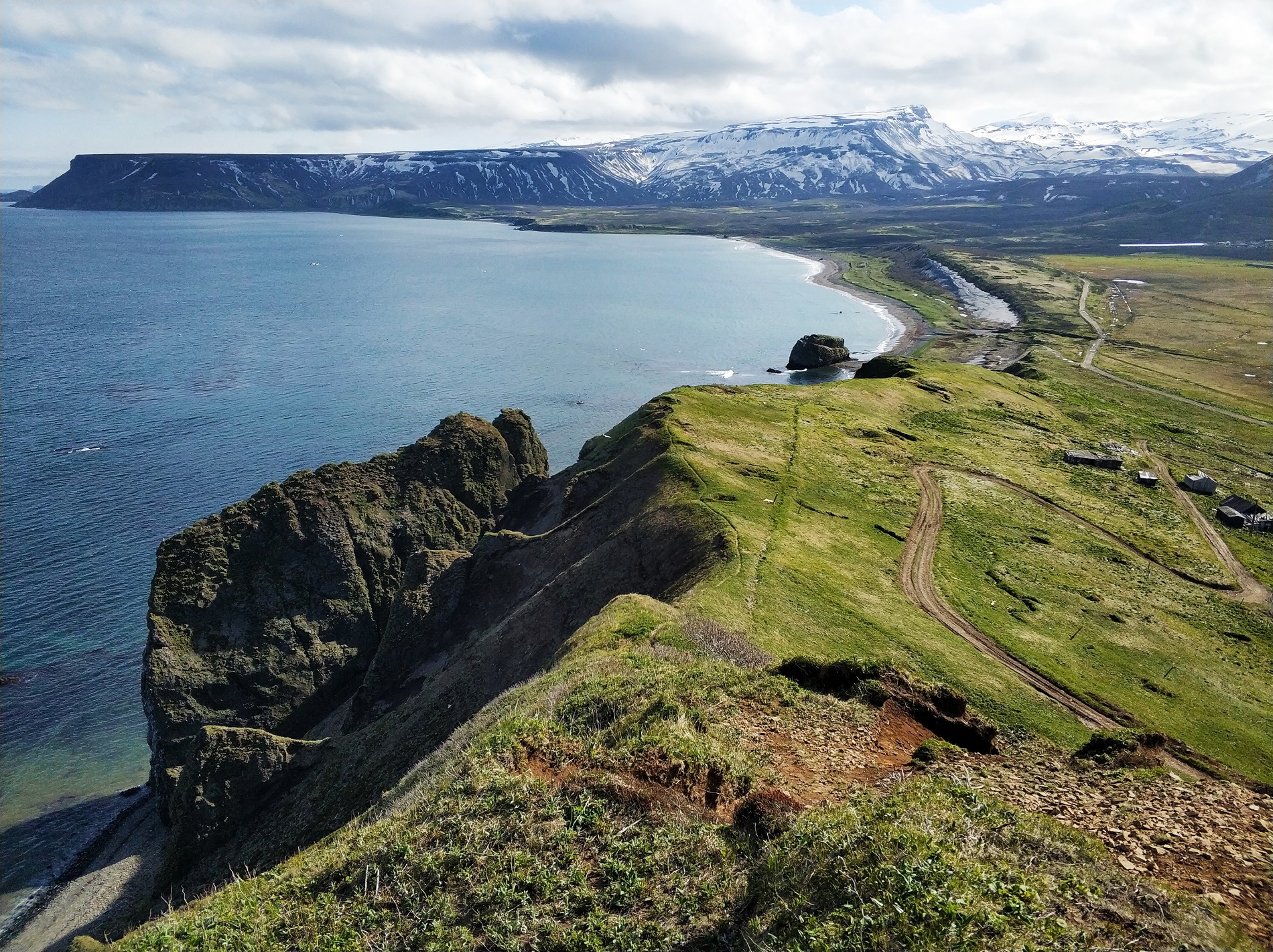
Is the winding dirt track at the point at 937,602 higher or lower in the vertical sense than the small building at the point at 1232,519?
higher

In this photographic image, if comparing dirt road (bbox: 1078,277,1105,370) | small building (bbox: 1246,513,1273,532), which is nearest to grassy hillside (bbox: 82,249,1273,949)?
small building (bbox: 1246,513,1273,532)

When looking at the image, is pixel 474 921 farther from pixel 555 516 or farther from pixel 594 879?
pixel 555 516

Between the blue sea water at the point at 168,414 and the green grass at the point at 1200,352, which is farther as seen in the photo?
the green grass at the point at 1200,352

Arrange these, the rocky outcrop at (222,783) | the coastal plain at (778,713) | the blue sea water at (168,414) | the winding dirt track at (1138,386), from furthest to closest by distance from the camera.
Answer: the winding dirt track at (1138,386) < the blue sea water at (168,414) < the rocky outcrop at (222,783) < the coastal plain at (778,713)

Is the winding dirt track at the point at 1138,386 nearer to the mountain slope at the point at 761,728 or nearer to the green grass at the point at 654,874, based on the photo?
the mountain slope at the point at 761,728

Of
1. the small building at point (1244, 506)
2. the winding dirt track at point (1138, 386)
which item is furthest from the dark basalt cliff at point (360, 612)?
the winding dirt track at point (1138, 386)

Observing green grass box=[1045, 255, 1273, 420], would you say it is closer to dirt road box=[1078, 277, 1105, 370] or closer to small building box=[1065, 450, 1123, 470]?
dirt road box=[1078, 277, 1105, 370]
